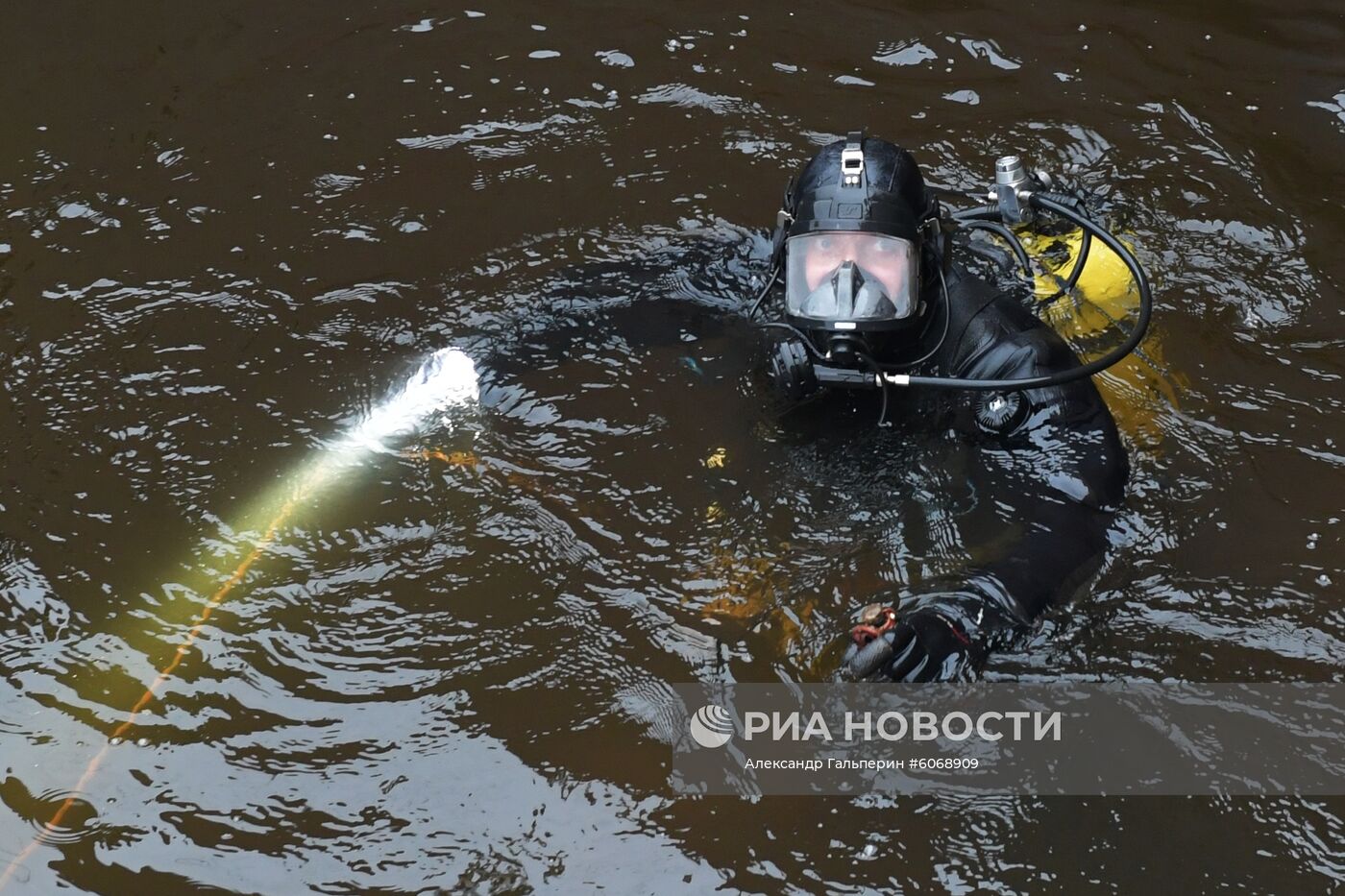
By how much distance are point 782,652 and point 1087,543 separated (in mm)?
916

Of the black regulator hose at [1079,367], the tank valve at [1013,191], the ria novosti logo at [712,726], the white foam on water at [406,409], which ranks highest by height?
the tank valve at [1013,191]

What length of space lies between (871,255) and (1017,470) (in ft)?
2.56

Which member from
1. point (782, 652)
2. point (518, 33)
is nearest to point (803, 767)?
point (782, 652)


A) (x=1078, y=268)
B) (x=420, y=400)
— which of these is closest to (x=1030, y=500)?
(x=1078, y=268)

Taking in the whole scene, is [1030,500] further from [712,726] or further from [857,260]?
[712,726]

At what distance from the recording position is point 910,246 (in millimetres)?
3383

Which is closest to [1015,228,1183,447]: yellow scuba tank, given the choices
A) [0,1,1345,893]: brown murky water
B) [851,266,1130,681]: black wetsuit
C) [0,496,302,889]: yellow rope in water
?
[0,1,1345,893]: brown murky water

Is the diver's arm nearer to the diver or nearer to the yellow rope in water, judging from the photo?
the diver

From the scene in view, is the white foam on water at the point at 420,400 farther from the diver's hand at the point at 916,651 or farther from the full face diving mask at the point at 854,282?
the diver's hand at the point at 916,651

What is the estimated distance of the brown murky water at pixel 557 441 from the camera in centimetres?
289

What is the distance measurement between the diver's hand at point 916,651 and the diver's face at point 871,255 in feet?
3.33

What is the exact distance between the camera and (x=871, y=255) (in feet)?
11.2

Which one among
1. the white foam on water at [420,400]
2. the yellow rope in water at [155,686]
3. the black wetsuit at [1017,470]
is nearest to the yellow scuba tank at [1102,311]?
the black wetsuit at [1017,470]

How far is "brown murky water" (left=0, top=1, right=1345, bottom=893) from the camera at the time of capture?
289 cm
